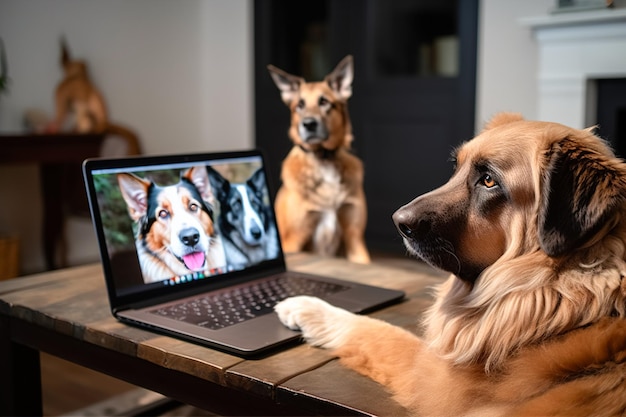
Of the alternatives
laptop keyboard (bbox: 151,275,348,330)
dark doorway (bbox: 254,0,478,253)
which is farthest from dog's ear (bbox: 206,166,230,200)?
dark doorway (bbox: 254,0,478,253)

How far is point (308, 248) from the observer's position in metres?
2.36

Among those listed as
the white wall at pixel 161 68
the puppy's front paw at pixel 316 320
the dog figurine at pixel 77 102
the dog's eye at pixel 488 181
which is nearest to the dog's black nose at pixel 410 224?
the dog's eye at pixel 488 181

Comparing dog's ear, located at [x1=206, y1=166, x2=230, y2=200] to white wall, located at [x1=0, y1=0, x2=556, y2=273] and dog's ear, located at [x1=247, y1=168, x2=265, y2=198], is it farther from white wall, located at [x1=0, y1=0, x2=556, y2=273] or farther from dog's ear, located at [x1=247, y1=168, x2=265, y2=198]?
white wall, located at [x1=0, y1=0, x2=556, y2=273]

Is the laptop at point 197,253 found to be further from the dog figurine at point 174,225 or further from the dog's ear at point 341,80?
the dog's ear at point 341,80

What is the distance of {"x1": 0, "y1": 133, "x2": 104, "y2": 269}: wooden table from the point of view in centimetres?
362

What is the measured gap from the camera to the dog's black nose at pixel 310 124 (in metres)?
2.25

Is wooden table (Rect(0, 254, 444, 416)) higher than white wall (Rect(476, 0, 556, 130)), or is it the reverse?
white wall (Rect(476, 0, 556, 130))

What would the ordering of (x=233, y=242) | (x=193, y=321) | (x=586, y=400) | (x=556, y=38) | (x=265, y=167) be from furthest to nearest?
(x=556, y=38), (x=265, y=167), (x=233, y=242), (x=193, y=321), (x=586, y=400)

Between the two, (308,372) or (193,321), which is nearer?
(308,372)

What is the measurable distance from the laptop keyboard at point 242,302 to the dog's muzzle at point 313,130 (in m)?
0.87

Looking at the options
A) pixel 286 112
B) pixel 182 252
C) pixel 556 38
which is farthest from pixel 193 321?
pixel 286 112

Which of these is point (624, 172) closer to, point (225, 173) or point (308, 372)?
point (308, 372)

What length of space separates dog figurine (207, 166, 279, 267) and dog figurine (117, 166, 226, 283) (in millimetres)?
28

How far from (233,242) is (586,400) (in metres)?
0.83
